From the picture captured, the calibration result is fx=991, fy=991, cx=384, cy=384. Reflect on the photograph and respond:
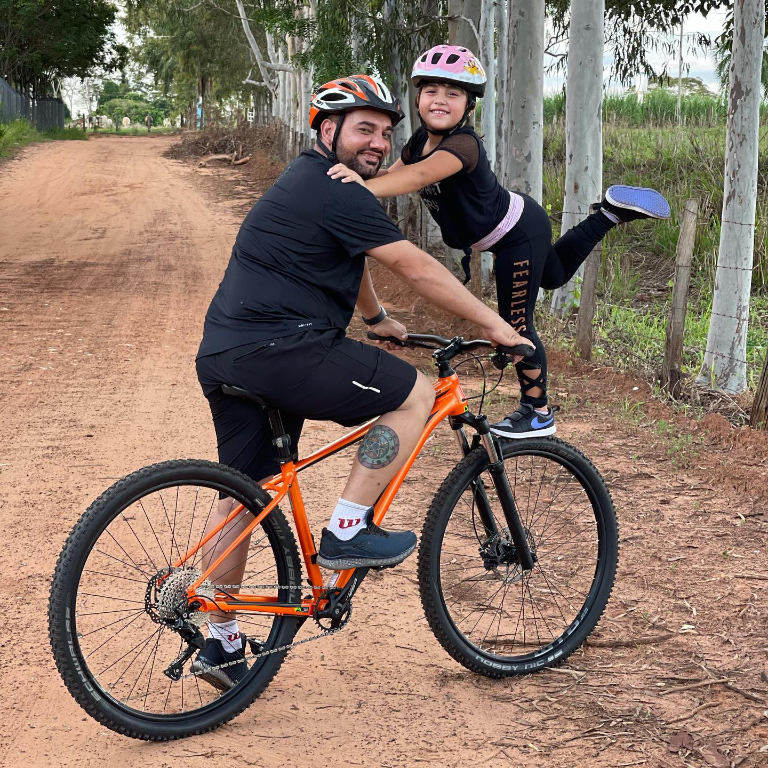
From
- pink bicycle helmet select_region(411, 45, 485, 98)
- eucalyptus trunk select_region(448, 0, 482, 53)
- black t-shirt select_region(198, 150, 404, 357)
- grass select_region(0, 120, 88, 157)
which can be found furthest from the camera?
grass select_region(0, 120, 88, 157)

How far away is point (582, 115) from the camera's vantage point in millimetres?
10531

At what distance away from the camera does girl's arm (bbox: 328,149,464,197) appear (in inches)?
156

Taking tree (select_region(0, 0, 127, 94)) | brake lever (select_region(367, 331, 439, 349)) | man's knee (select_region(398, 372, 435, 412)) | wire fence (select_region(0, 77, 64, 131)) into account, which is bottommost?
man's knee (select_region(398, 372, 435, 412))

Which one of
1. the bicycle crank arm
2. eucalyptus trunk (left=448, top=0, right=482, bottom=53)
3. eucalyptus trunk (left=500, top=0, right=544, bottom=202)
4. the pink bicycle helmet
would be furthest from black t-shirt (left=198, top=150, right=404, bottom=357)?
eucalyptus trunk (left=448, top=0, right=482, bottom=53)

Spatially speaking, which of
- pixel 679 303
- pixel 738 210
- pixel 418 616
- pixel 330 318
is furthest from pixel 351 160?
pixel 738 210

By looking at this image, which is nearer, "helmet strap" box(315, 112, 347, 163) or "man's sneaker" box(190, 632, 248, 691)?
"helmet strap" box(315, 112, 347, 163)

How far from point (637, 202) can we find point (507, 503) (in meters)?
1.55

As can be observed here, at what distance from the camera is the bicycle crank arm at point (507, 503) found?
3693mm

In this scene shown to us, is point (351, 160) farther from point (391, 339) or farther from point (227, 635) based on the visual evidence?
point (227, 635)

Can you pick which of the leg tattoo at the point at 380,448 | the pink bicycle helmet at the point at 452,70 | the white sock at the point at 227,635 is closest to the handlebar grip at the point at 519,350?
the leg tattoo at the point at 380,448

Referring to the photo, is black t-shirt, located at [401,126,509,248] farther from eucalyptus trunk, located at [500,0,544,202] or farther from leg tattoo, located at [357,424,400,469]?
eucalyptus trunk, located at [500,0,544,202]

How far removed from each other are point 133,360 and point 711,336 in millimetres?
5203

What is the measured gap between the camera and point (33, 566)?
187 inches

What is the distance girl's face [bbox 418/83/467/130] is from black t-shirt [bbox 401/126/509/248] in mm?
72
